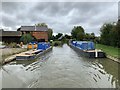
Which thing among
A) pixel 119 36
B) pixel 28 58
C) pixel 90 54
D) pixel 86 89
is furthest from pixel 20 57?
pixel 119 36

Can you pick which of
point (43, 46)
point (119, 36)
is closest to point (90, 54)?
point (119, 36)

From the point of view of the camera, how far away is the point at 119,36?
80.9 ft

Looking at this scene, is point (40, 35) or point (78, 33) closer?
point (40, 35)

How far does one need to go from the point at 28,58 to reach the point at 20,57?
2.34ft

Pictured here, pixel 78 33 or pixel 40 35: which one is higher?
pixel 78 33

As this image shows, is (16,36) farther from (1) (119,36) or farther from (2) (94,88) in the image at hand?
(2) (94,88)

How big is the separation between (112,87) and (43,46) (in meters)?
21.5

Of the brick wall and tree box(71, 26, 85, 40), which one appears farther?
tree box(71, 26, 85, 40)

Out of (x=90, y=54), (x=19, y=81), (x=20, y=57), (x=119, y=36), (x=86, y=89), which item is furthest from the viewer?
(x=119, y=36)

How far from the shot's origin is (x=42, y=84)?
834 cm

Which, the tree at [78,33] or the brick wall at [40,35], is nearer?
the brick wall at [40,35]

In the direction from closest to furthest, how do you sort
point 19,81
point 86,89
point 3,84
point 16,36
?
point 86,89 → point 3,84 → point 19,81 → point 16,36

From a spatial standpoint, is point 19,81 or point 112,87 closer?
point 112,87

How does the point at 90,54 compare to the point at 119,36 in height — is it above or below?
below
